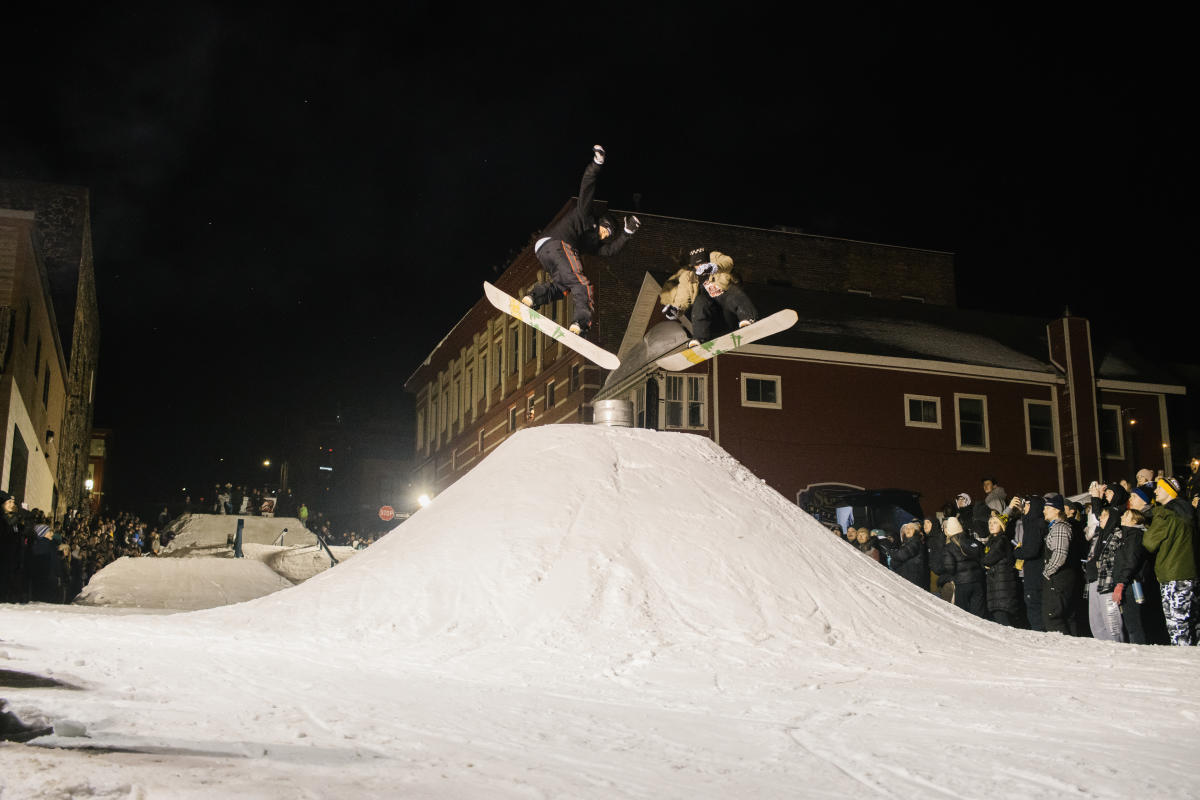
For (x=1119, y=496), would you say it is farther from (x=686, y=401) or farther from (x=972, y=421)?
(x=972, y=421)

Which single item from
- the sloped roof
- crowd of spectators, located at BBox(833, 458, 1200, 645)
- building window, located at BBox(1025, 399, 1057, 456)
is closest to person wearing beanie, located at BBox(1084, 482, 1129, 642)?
crowd of spectators, located at BBox(833, 458, 1200, 645)

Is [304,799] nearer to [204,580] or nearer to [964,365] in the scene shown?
[204,580]

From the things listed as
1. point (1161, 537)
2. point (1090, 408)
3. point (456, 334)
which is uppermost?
point (456, 334)

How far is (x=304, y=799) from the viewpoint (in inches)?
153

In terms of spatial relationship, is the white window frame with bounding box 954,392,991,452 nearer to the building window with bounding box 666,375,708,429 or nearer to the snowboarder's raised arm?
the building window with bounding box 666,375,708,429

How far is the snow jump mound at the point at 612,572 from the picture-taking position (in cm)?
962

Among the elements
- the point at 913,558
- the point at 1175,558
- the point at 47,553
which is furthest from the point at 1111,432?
the point at 47,553

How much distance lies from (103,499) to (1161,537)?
67.0 metres

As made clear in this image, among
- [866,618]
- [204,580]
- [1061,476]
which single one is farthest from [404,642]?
[1061,476]

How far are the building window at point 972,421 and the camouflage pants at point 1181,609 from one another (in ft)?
68.4

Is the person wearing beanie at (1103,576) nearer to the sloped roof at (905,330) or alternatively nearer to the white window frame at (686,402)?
the white window frame at (686,402)

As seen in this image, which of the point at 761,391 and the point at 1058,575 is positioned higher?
the point at 761,391

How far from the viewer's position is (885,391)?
97.1ft

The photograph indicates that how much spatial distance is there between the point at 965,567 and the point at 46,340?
25.9 metres
